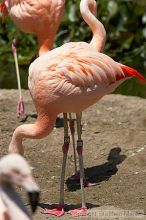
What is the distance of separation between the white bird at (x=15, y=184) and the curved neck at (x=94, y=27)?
7.39ft

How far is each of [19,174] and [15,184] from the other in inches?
3.8

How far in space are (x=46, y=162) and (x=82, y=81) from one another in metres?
1.46

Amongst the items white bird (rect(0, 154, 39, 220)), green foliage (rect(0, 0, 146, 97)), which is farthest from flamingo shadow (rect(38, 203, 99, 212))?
green foliage (rect(0, 0, 146, 97))

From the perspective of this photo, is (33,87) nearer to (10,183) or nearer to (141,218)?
(141,218)

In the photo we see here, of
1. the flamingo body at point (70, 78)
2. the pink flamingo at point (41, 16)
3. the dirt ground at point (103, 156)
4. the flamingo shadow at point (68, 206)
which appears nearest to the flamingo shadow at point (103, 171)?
the dirt ground at point (103, 156)

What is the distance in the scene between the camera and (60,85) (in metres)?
5.07

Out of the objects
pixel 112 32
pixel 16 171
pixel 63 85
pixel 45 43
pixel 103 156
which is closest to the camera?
pixel 16 171

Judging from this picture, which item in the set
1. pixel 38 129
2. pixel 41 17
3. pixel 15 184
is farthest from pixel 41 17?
pixel 15 184

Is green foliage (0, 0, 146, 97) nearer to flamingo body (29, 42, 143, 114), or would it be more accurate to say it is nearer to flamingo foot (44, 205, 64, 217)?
flamingo body (29, 42, 143, 114)

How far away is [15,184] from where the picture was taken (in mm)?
3598

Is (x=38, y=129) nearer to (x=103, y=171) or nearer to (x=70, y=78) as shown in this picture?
(x=70, y=78)

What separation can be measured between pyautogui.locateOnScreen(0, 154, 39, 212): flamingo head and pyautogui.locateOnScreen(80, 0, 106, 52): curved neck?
89.4 inches

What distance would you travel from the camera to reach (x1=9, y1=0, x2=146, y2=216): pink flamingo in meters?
5.08

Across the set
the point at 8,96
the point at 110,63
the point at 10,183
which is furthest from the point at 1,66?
the point at 10,183
